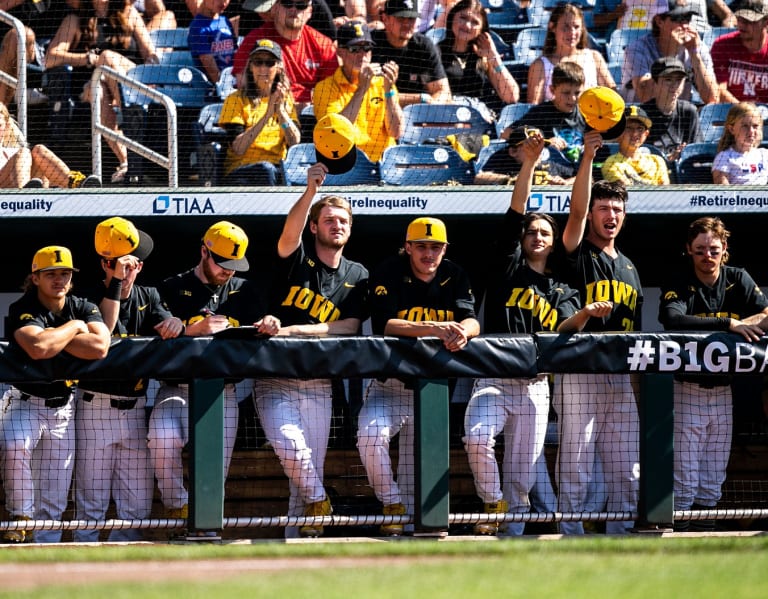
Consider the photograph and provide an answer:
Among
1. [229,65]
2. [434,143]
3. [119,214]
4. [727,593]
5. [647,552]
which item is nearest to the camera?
[727,593]

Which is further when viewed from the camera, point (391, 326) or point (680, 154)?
point (680, 154)

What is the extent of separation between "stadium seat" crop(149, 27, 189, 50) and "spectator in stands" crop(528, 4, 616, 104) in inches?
105

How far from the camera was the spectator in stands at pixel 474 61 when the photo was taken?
8.74 meters

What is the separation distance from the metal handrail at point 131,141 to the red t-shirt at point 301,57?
1.11 meters

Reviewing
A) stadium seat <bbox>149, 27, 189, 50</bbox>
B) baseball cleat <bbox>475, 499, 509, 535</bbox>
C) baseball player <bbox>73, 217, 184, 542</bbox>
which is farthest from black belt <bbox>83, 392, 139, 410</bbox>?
stadium seat <bbox>149, 27, 189, 50</bbox>

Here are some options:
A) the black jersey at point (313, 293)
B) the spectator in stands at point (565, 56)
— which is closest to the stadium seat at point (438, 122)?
the spectator in stands at point (565, 56)

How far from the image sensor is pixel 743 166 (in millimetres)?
7695

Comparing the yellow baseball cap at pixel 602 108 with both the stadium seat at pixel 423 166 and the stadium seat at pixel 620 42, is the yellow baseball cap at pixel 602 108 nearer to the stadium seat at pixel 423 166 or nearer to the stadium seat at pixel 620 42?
the stadium seat at pixel 423 166

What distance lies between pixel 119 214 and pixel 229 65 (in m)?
2.25

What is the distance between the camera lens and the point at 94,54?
28.0 ft

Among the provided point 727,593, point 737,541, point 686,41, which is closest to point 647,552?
point 737,541

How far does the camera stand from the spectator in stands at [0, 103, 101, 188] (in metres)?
7.29

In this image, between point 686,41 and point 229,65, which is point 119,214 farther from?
point 686,41

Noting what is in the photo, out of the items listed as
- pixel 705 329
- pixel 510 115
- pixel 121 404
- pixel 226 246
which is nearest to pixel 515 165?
pixel 510 115
